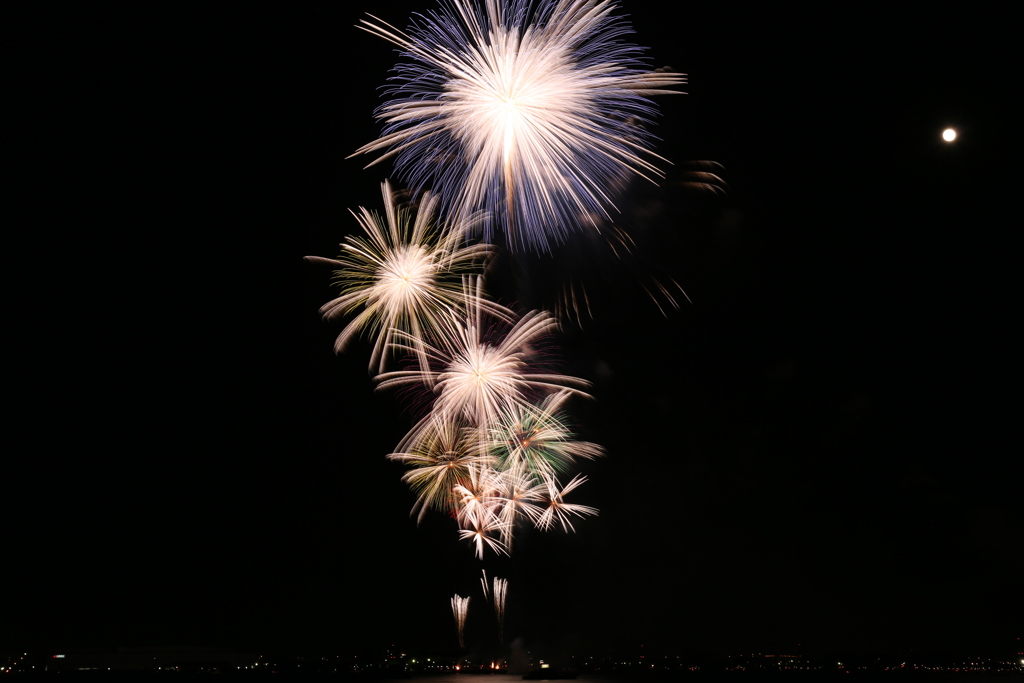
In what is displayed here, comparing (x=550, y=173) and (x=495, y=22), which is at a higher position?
(x=495, y=22)

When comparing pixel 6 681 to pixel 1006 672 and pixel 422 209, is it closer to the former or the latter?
pixel 422 209

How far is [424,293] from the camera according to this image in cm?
1902

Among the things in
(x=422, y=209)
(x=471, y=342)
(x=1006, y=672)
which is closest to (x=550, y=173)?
(x=422, y=209)

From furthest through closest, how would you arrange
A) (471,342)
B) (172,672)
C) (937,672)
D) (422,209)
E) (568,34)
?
1. (937,672)
2. (172,672)
3. (471,342)
4. (422,209)
5. (568,34)

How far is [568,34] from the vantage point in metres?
15.2

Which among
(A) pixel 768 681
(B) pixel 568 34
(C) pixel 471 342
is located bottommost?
(A) pixel 768 681

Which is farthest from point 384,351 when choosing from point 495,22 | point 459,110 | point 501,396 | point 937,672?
point 937,672

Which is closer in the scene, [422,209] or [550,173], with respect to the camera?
[550,173]

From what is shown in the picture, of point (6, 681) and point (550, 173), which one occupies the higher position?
point (550, 173)

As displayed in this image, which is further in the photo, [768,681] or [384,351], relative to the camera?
[768,681]

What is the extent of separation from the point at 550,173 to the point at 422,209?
4283 mm

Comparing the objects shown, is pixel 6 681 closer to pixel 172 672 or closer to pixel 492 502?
pixel 172 672

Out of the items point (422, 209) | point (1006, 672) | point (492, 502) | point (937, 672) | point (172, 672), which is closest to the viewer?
point (422, 209)

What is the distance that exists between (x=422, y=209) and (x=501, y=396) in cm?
568
